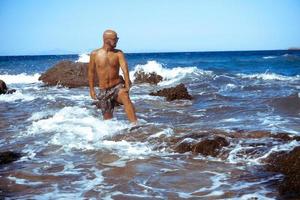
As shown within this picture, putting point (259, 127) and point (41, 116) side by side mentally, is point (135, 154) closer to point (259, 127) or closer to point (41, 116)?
point (259, 127)

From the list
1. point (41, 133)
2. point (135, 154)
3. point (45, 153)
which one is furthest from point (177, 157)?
point (41, 133)

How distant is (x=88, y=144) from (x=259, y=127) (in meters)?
3.10

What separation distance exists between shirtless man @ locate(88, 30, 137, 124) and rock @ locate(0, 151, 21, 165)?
76.7 inches

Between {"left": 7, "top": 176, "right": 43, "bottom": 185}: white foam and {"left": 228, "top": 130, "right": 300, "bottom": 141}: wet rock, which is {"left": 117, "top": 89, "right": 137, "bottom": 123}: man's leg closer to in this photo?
{"left": 228, "top": 130, "right": 300, "bottom": 141}: wet rock

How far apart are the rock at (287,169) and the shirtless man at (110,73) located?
270cm

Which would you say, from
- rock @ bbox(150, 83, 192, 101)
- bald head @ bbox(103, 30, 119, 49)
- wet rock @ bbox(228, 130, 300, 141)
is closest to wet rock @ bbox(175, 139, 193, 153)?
wet rock @ bbox(228, 130, 300, 141)

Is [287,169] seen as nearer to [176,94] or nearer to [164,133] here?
[164,133]

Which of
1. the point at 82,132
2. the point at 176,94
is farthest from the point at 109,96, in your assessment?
the point at 176,94

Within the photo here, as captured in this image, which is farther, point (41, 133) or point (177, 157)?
point (41, 133)

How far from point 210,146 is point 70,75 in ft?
43.8

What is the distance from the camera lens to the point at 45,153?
5578 millimetres

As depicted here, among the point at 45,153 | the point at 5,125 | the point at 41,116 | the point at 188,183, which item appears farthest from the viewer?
the point at 41,116

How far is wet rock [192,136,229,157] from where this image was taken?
5.29m

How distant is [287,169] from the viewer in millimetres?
4270
